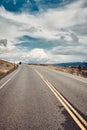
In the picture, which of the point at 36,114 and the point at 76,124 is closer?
the point at 76,124

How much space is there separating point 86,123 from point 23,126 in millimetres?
1859

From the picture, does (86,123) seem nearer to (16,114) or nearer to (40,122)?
(40,122)

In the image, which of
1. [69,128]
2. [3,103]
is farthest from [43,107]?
[69,128]

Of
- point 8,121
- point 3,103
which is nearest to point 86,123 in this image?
point 8,121

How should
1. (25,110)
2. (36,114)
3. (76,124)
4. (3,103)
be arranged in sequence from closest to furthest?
(76,124) → (36,114) → (25,110) → (3,103)

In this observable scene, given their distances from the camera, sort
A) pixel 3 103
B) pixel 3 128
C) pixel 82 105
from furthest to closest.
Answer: pixel 3 103 → pixel 82 105 → pixel 3 128

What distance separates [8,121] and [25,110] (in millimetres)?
1551

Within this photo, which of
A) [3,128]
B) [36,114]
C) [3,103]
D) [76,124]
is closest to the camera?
[3,128]

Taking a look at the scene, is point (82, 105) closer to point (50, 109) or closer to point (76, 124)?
point (50, 109)

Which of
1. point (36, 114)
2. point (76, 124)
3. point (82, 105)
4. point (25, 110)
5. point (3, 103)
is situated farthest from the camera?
point (3, 103)

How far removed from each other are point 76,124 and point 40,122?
1063mm

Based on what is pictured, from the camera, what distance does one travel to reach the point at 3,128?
598 centimetres

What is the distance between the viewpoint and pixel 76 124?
6375 millimetres

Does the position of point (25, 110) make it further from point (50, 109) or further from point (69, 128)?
point (69, 128)
